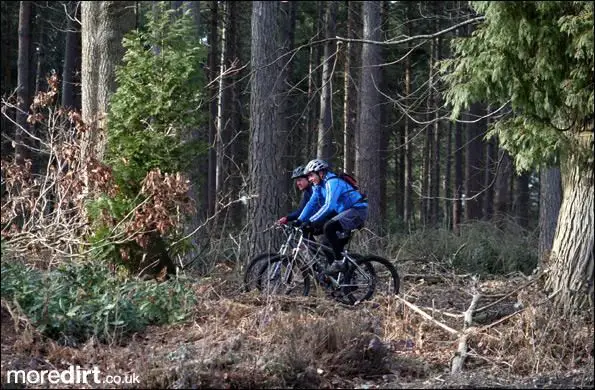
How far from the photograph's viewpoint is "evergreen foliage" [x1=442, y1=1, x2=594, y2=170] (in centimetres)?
768

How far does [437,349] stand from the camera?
25.8 ft

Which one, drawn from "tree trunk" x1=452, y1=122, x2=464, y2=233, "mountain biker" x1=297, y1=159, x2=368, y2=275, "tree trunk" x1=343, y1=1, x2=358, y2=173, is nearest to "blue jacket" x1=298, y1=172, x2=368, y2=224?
"mountain biker" x1=297, y1=159, x2=368, y2=275

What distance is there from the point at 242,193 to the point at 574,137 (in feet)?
19.8

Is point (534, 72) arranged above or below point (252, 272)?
above

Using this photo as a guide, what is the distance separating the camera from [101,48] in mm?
12258

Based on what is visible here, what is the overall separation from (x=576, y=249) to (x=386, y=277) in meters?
4.08

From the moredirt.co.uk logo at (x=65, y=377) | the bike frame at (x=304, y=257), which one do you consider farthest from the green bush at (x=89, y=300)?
the bike frame at (x=304, y=257)

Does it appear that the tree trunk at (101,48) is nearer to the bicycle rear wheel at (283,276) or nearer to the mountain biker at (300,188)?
the mountain biker at (300,188)

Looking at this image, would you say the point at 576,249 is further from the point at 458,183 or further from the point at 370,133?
the point at 458,183

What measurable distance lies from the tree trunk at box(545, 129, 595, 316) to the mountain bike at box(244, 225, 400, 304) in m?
2.63

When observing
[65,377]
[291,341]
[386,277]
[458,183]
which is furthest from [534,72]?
[458,183]

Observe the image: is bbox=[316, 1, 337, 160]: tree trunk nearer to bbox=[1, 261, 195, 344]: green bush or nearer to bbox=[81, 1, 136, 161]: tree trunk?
bbox=[81, 1, 136, 161]: tree trunk

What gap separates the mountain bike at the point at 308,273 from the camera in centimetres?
1014

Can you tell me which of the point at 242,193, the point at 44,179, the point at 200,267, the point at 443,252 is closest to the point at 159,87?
the point at 44,179
